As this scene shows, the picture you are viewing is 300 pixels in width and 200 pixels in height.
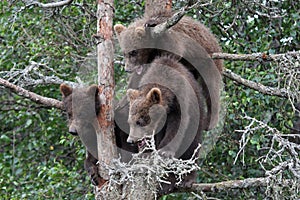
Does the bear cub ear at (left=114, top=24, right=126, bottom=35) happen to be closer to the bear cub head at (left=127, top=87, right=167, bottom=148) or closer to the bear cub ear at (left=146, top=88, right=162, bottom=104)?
the bear cub head at (left=127, top=87, right=167, bottom=148)

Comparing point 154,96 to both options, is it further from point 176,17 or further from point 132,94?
point 176,17

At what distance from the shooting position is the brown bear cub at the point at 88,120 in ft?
16.4

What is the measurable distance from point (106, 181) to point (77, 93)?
0.83 meters

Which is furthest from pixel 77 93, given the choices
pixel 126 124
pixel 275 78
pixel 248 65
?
pixel 248 65

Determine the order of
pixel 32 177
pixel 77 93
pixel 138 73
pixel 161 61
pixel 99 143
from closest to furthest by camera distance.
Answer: pixel 99 143 < pixel 77 93 < pixel 161 61 < pixel 138 73 < pixel 32 177

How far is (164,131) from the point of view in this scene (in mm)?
5402

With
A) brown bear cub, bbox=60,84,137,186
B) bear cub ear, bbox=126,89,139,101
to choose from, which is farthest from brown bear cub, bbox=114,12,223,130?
brown bear cub, bbox=60,84,137,186

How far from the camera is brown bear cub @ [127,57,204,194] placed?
5192 mm

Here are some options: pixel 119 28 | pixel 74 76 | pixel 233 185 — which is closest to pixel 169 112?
pixel 233 185

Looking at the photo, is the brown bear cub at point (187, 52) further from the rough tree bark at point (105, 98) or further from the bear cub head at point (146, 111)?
the rough tree bark at point (105, 98)

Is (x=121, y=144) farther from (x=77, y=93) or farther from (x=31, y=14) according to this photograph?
(x=31, y=14)

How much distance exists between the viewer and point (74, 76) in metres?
7.65

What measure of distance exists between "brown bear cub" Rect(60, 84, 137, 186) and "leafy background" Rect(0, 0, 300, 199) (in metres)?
1.23

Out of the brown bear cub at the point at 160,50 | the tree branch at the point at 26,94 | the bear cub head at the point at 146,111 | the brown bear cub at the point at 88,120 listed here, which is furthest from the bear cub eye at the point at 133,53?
the tree branch at the point at 26,94
